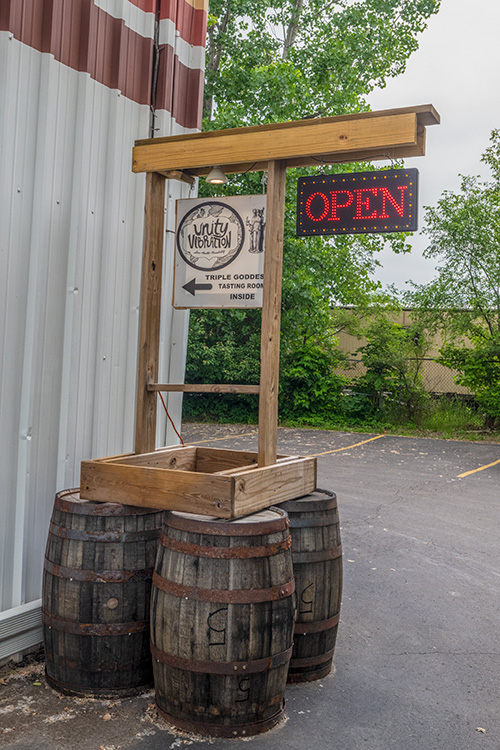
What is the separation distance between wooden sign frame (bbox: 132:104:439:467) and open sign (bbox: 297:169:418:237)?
0.13m

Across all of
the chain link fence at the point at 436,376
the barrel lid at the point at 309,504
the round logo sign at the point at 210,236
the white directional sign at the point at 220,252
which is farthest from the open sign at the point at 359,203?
the chain link fence at the point at 436,376

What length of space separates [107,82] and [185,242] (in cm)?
135

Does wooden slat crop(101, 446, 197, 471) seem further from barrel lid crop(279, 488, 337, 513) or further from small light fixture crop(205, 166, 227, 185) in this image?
small light fixture crop(205, 166, 227, 185)

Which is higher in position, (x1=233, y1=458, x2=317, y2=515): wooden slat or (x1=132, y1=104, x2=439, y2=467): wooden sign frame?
(x1=132, y1=104, x2=439, y2=467): wooden sign frame

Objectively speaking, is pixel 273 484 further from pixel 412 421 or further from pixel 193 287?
pixel 412 421

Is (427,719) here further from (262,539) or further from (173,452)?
(173,452)

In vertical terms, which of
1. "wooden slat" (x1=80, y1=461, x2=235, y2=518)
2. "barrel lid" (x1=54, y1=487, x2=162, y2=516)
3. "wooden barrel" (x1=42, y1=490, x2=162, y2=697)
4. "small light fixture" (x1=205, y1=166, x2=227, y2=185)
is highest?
"small light fixture" (x1=205, y1=166, x2=227, y2=185)

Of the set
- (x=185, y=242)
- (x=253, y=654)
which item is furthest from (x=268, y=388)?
(x=253, y=654)

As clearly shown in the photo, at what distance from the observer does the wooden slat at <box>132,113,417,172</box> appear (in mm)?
3621

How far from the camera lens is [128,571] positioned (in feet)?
11.7

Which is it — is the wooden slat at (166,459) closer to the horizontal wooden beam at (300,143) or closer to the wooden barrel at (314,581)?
the wooden barrel at (314,581)

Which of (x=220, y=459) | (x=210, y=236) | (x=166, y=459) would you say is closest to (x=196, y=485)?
(x=166, y=459)

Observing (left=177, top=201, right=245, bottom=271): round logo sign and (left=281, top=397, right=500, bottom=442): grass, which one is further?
(left=281, top=397, right=500, bottom=442): grass

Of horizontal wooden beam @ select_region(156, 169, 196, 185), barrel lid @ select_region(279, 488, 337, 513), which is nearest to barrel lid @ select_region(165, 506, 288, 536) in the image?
barrel lid @ select_region(279, 488, 337, 513)
